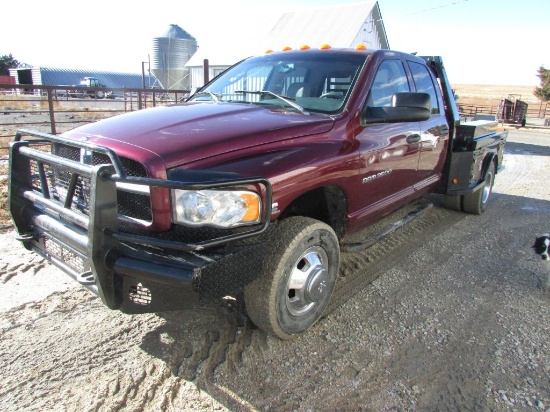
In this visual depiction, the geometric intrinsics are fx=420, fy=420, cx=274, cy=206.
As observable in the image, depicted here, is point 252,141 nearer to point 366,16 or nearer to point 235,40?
point 366,16

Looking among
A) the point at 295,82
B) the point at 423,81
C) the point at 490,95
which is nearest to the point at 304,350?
the point at 295,82

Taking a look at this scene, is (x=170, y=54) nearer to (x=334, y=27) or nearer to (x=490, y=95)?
(x=334, y=27)

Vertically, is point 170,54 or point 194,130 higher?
point 170,54

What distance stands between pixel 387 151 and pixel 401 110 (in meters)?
0.39

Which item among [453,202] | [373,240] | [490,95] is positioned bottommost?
[453,202]

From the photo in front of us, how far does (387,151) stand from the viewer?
11.4 feet

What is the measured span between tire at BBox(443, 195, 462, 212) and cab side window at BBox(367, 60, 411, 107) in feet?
7.78

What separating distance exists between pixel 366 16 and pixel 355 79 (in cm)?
2018

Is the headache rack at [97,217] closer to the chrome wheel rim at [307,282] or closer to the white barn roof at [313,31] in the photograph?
the chrome wheel rim at [307,282]

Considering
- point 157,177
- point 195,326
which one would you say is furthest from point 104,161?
point 195,326

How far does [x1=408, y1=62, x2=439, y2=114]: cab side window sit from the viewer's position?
427cm

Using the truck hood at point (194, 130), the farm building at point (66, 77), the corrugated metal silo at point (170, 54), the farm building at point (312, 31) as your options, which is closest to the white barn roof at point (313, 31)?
the farm building at point (312, 31)

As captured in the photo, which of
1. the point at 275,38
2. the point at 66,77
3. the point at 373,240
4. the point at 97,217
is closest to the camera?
the point at 97,217

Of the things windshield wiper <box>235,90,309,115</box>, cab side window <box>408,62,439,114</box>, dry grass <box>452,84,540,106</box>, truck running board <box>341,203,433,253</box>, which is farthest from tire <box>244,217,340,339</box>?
dry grass <box>452,84,540,106</box>
